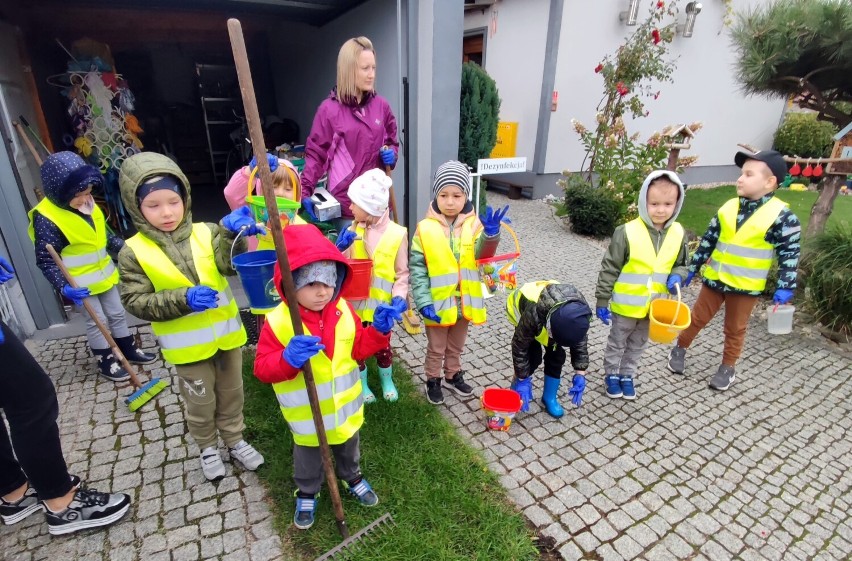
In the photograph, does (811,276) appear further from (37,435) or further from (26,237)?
(26,237)

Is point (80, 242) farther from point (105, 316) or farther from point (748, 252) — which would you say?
point (748, 252)

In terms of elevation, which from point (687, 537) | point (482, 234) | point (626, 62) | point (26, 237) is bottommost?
point (687, 537)

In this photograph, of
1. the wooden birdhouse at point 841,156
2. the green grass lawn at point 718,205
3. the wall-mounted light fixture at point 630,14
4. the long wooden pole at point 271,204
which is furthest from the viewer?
the wall-mounted light fixture at point 630,14

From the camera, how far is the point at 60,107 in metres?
7.12

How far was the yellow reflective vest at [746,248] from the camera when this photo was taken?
3541 millimetres

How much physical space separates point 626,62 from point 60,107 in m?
9.52

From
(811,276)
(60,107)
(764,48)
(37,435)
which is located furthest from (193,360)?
(60,107)

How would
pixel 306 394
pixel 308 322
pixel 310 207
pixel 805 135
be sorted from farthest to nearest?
pixel 805 135, pixel 310 207, pixel 306 394, pixel 308 322

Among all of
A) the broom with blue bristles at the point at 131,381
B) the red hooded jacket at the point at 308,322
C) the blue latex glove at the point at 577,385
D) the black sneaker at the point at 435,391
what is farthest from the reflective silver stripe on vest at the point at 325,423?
the broom with blue bristles at the point at 131,381

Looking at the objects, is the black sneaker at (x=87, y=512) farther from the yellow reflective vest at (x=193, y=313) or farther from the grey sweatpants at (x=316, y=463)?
the grey sweatpants at (x=316, y=463)

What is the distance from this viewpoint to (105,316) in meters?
3.93

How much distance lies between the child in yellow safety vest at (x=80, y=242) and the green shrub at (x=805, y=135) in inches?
640

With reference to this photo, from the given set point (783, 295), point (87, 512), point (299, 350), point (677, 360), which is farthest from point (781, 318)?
Result: point (87, 512)

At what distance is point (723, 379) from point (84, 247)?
5411 millimetres
